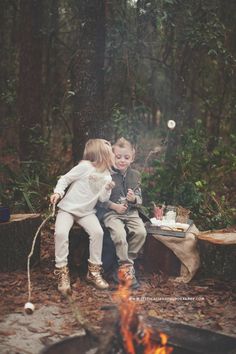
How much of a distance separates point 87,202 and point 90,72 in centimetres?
198

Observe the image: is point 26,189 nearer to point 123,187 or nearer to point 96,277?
point 123,187

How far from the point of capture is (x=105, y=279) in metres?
5.95

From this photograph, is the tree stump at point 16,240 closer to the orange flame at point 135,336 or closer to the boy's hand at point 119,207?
the boy's hand at point 119,207

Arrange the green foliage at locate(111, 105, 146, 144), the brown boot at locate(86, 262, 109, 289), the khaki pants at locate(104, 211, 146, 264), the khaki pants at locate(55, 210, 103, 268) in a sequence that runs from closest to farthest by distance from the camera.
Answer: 1. the khaki pants at locate(55, 210, 103, 268)
2. the brown boot at locate(86, 262, 109, 289)
3. the khaki pants at locate(104, 211, 146, 264)
4. the green foliage at locate(111, 105, 146, 144)

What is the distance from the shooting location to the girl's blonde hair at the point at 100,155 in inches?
229

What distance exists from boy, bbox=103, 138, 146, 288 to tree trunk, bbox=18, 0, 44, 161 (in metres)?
3.60

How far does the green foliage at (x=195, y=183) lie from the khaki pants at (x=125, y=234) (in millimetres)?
1396

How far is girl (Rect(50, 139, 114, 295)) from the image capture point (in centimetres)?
546

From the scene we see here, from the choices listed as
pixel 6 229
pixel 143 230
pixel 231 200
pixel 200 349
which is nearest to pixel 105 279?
pixel 143 230

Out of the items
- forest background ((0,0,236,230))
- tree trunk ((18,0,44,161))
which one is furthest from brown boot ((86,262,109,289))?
tree trunk ((18,0,44,161))

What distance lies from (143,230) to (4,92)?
238 inches

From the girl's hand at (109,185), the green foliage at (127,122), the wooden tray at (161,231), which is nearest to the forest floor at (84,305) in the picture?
the wooden tray at (161,231)

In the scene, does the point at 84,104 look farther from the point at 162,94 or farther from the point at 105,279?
the point at 162,94

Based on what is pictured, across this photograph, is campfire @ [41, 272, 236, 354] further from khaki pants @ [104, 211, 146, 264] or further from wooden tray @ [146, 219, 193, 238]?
wooden tray @ [146, 219, 193, 238]
